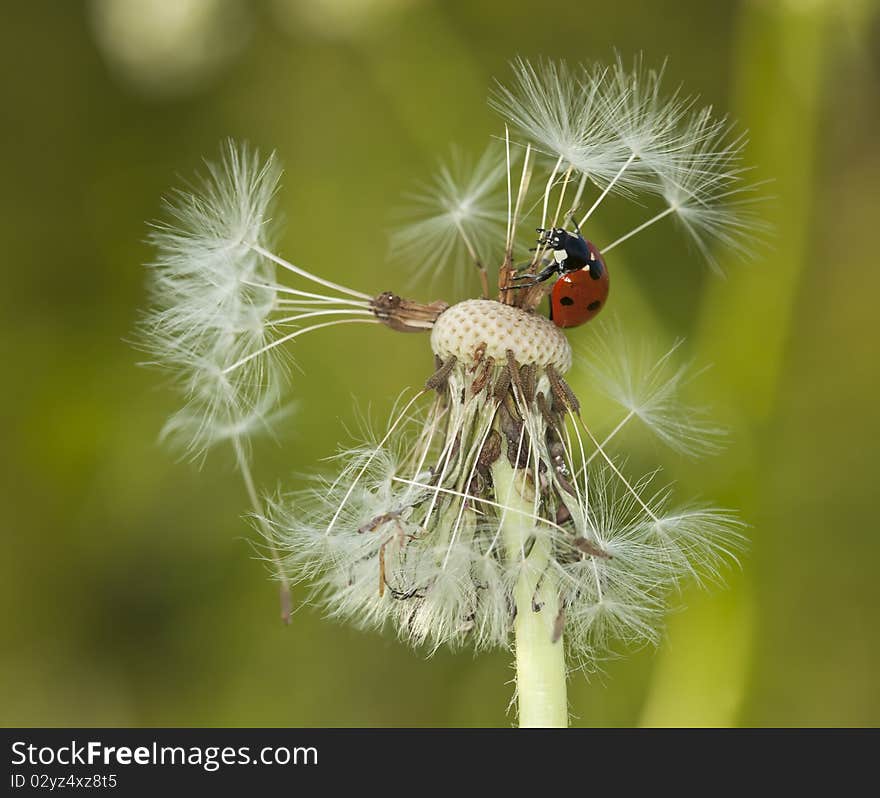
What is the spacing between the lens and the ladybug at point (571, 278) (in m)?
1.28

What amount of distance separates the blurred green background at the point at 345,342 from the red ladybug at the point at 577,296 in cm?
74

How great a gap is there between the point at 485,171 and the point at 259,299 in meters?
0.51

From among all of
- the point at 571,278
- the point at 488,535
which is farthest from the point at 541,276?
the point at 488,535

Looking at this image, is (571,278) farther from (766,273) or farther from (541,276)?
(766,273)

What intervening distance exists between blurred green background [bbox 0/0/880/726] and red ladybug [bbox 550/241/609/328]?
0.74 m

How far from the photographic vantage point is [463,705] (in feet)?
7.18

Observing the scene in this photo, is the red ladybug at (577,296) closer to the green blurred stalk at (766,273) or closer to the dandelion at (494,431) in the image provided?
the dandelion at (494,431)

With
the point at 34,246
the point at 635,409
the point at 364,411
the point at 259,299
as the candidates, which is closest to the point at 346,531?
the point at 259,299

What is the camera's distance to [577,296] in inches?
50.7

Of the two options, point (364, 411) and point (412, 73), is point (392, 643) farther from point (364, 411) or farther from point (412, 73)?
point (412, 73)

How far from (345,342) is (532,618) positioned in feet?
4.23

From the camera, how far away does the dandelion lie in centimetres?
118

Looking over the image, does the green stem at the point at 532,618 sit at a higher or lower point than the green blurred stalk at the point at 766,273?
lower

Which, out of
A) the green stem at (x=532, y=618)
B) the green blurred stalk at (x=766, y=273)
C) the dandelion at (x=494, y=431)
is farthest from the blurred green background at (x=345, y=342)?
the green stem at (x=532, y=618)
